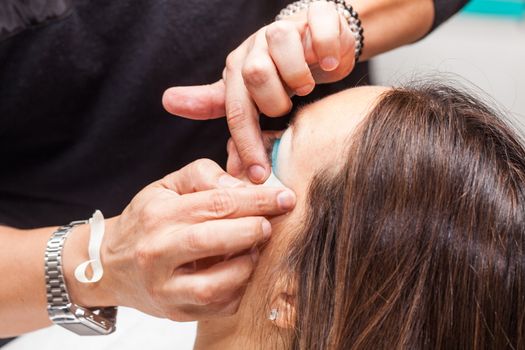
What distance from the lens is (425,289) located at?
0.71m

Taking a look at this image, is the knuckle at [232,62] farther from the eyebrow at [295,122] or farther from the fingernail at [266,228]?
the fingernail at [266,228]

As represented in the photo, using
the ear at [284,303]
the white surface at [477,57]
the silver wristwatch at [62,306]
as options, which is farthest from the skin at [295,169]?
the white surface at [477,57]

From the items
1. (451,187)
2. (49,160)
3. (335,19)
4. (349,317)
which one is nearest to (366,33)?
(335,19)

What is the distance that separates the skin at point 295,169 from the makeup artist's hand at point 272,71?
0.04 meters

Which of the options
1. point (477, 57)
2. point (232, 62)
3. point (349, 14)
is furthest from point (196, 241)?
point (477, 57)

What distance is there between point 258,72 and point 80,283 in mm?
415

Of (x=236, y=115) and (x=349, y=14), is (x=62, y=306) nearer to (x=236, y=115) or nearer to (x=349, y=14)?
(x=236, y=115)

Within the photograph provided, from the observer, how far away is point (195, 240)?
694 millimetres

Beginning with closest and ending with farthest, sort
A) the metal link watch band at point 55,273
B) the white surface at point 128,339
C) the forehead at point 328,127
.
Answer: the forehead at point 328,127, the metal link watch band at point 55,273, the white surface at point 128,339

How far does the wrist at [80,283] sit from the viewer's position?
870 millimetres

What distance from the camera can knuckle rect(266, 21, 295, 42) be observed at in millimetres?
801

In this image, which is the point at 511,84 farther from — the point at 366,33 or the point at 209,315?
the point at 209,315

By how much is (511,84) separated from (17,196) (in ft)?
4.18

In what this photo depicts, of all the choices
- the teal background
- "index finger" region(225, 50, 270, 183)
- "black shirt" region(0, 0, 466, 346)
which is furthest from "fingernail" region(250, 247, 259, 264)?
the teal background
